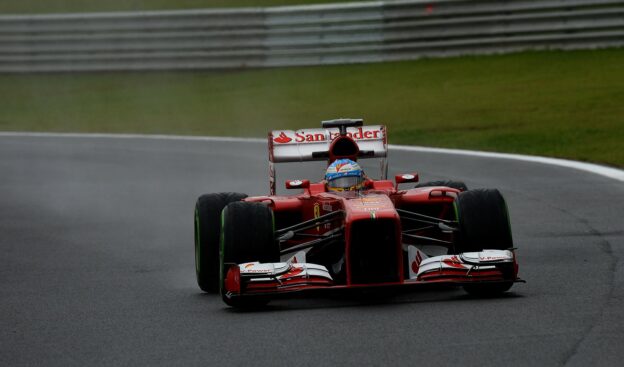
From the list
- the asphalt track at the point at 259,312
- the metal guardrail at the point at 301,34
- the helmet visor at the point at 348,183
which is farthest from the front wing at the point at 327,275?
the metal guardrail at the point at 301,34

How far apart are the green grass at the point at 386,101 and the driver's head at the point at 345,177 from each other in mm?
8263

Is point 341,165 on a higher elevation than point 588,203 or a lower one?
higher

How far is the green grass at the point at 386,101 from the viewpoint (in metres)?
20.8

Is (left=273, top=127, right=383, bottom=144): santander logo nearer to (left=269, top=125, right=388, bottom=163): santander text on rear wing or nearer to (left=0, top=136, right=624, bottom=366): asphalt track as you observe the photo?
(left=269, top=125, right=388, bottom=163): santander text on rear wing

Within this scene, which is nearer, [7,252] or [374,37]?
[7,252]

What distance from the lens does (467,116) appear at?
22.5 m

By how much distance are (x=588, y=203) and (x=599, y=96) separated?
9561mm

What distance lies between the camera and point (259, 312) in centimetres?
898

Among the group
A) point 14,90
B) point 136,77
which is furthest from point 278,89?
point 14,90

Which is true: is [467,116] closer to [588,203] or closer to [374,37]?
[374,37]

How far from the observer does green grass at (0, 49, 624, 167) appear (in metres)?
20.8

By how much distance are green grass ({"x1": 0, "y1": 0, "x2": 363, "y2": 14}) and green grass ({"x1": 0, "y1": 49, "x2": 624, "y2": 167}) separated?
133 inches

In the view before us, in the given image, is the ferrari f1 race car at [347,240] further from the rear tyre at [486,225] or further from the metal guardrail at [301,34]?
the metal guardrail at [301,34]

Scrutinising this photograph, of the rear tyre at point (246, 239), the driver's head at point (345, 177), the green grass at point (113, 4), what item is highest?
the green grass at point (113, 4)
